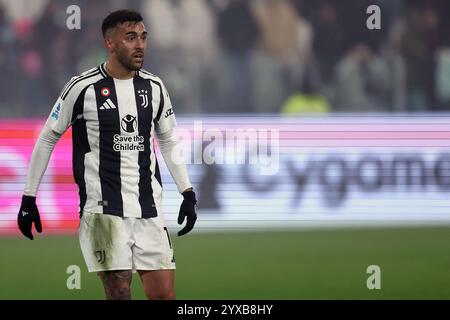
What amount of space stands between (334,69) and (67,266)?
4.91 metres

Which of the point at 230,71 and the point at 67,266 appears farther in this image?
the point at 230,71

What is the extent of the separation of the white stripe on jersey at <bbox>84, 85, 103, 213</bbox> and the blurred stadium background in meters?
4.15

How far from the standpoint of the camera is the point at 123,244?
23.6 feet

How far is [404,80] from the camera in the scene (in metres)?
14.8

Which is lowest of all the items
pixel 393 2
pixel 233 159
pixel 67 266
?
pixel 67 266

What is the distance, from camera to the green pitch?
32.6 ft

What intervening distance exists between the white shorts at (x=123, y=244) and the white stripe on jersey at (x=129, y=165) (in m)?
0.08

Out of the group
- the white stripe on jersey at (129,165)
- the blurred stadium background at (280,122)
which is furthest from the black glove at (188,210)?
the blurred stadium background at (280,122)

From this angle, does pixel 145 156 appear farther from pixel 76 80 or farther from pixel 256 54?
pixel 256 54

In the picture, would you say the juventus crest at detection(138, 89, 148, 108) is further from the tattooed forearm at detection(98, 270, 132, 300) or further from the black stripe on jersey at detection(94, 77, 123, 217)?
the tattooed forearm at detection(98, 270, 132, 300)

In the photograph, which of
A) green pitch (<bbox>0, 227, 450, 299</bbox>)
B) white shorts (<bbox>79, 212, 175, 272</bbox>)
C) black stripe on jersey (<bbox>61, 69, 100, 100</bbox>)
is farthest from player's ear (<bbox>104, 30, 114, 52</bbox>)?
green pitch (<bbox>0, 227, 450, 299</bbox>)

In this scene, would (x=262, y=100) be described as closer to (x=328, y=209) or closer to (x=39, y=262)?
(x=328, y=209)
